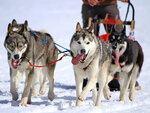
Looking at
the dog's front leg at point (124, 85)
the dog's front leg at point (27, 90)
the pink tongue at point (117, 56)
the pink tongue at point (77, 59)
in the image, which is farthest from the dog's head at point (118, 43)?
the dog's front leg at point (27, 90)

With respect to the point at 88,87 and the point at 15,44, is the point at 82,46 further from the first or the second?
the point at 15,44

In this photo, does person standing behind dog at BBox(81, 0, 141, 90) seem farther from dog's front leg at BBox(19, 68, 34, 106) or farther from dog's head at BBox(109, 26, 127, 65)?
dog's front leg at BBox(19, 68, 34, 106)

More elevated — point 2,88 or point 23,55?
point 23,55

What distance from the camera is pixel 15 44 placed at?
3256mm

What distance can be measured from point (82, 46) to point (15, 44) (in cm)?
76

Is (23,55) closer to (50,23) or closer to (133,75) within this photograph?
(133,75)

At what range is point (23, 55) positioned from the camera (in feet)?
11.2

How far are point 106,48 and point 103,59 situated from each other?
245 mm

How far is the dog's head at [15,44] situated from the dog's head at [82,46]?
0.58 m

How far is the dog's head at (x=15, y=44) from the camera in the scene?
3.24 metres

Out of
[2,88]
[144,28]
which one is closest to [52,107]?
[2,88]

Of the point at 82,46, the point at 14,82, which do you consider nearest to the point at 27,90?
the point at 14,82

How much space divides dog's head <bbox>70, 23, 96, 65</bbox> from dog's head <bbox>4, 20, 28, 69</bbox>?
1.90ft

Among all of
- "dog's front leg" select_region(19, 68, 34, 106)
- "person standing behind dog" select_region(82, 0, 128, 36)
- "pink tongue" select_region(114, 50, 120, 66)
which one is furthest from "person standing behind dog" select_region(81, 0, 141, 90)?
"dog's front leg" select_region(19, 68, 34, 106)
